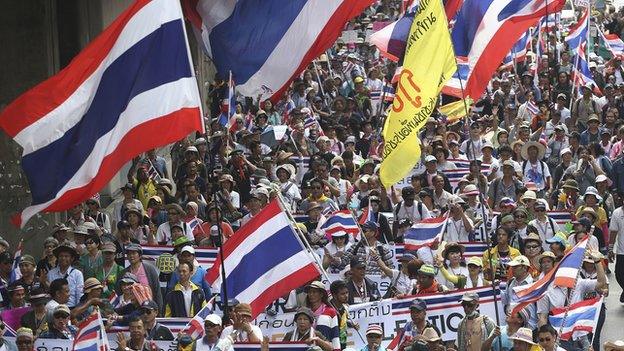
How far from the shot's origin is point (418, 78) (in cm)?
1583

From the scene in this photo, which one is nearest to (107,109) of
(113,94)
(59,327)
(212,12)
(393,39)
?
(113,94)

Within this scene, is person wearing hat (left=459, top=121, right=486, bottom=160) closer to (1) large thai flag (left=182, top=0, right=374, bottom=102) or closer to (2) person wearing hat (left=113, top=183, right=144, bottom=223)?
(2) person wearing hat (left=113, top=183, right=144, bottom=223)

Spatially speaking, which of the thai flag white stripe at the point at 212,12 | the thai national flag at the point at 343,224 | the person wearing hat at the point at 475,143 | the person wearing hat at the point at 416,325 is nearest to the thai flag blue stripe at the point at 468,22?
the thai national flag at the point at 343,224

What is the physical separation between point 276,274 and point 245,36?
2.01 m

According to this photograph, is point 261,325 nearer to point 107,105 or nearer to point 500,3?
point 107,105

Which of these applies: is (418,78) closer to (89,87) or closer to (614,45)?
(89,87)

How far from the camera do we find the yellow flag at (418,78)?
618 inches

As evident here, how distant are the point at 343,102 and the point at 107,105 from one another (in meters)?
17.4

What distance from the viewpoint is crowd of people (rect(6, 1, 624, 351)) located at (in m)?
15.5

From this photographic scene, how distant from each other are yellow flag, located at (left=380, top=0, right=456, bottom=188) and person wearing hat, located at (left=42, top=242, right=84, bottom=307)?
3146 millimetres

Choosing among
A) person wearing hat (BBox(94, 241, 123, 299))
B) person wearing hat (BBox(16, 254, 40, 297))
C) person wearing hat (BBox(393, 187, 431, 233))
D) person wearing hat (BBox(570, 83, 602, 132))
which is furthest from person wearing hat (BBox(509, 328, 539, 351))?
person wearing hat (BBox(570, 83, 602, 132))

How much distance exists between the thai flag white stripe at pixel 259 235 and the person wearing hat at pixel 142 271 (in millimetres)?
2267

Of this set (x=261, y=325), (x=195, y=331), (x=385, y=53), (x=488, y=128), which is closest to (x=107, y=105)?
(x=195, y=331)

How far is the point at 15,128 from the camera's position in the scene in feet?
43.0
